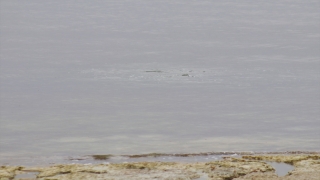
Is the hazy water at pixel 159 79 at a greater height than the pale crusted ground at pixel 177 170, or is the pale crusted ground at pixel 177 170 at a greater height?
the hazy water at pixel 159 79

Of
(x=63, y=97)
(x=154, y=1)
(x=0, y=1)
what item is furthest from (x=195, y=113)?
(x=0, y=1)

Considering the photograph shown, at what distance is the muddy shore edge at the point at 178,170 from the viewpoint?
57.3ft

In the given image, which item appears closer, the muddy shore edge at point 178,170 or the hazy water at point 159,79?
the muddy shore edge at point 178,170

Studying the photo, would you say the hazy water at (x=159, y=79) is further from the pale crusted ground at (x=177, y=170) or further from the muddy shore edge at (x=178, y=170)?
the pale crusted ground at (x=177, y=170)

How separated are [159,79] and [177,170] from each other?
12.9 metres

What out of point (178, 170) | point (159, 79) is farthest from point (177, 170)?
point (159, 79)

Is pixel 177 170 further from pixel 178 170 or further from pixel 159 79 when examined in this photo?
pixel 159 79

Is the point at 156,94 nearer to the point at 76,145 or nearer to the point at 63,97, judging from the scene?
the point at 63,97

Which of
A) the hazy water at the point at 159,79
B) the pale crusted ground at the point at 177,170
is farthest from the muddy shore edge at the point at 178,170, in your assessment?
the hazy water at the point at 159,79

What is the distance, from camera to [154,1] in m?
54.4

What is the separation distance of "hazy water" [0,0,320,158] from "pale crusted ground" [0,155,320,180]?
2.39 m

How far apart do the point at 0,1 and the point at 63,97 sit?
29495 millimetres

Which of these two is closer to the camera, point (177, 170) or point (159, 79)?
point (177, 170)

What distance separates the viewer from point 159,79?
30766 mm
